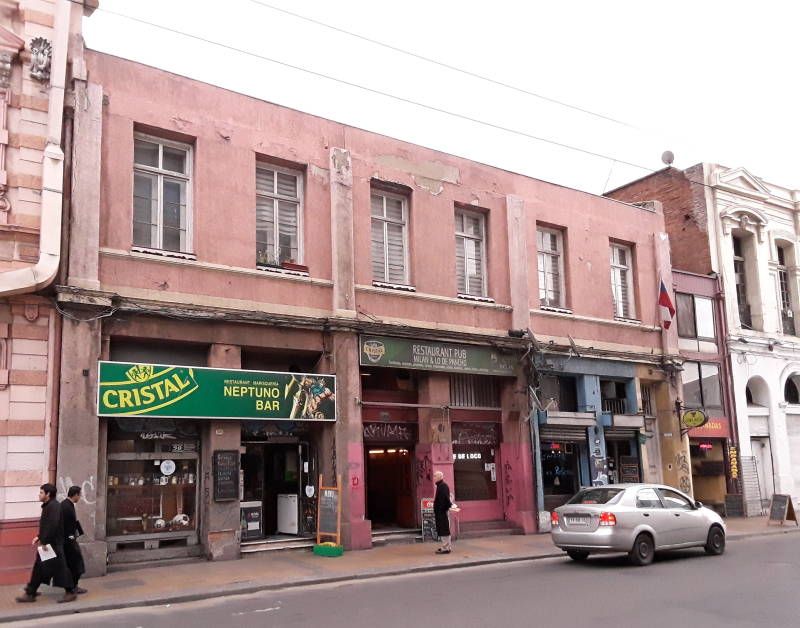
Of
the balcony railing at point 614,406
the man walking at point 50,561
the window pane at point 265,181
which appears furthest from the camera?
the balcony railing at point 614,406

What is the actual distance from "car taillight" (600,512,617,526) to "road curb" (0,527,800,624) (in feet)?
7.92

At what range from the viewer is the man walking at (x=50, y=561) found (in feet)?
36.5

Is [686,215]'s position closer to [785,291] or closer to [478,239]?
[785,291]

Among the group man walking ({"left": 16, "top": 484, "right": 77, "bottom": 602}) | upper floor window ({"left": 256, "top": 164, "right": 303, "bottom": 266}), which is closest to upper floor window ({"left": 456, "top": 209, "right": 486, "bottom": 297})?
upper floor window ({"left": 256, "top": 164, "right": 303, "bottom": 266})

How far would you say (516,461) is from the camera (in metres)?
19.9

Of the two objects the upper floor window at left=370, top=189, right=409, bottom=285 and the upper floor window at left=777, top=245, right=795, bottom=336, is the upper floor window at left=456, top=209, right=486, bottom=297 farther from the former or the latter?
the upper floor window at left=777, top=245, right=795, bottom=336

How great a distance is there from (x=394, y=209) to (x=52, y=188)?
814 centimetres

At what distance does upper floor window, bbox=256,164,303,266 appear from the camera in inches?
672

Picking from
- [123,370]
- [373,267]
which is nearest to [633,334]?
[373,267]

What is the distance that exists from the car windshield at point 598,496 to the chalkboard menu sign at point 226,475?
20.8 ft

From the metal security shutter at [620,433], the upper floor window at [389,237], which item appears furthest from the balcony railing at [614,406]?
the upper floor window at [389,237]

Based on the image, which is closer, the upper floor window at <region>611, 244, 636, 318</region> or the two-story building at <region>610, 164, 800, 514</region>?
the upper floor window at <region>611, 244, 636, 318</region>

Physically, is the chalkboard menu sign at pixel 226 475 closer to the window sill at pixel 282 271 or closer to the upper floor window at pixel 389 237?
the window sill at pixel 282 271

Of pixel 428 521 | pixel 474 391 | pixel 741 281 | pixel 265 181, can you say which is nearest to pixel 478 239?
pixel 474 391
